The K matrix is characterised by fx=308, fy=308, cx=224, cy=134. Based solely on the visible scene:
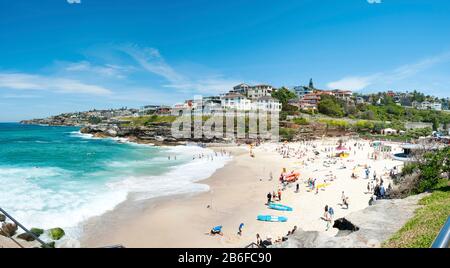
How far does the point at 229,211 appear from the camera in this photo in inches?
778

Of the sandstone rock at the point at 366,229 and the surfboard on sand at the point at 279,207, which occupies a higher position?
the sandstone rock at the point at 366,229

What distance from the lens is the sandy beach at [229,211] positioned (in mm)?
15492

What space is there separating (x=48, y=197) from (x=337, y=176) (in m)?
24.4

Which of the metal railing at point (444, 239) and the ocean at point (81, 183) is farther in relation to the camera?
the ocean at point (81, 183)

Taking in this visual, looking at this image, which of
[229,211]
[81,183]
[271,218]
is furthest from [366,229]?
[81,183]

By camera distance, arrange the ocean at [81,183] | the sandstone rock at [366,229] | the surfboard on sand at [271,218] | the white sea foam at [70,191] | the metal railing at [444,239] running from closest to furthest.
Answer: the metal railing at [444,239], the sandstone rock at [366,229], the surfboard on sand at [271,218], the white sea foam at [70,191], the ocean at [81,183]

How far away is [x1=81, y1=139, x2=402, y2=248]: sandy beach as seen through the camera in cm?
1549

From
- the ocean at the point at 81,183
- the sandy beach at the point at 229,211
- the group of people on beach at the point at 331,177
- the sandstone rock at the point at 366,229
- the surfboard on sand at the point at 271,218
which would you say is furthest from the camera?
the ocean at the point at 81,183

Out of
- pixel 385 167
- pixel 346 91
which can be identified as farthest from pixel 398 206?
pixel 346 91

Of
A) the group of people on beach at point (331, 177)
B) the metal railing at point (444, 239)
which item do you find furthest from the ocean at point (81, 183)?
the metal railing at point (444, 239)

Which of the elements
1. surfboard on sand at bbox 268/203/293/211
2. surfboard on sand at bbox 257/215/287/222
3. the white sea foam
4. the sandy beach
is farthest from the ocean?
surfboard on sand at bbox 257/215/287/222

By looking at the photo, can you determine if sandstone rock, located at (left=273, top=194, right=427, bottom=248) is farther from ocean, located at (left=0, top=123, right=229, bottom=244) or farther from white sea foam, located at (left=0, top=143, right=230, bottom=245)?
ocean, located at (left=0, top=123, right=229, bottom=244)

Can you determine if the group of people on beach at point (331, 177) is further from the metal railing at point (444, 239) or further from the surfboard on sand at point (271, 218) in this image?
the metal railing at point (444, 239)
